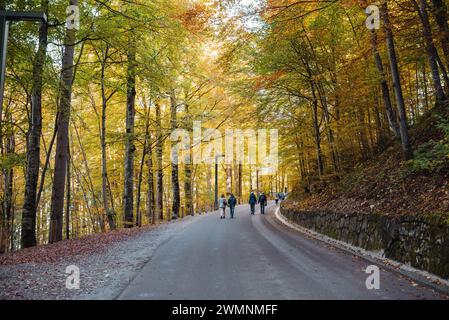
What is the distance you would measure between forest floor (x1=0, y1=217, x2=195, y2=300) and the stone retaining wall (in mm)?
5798

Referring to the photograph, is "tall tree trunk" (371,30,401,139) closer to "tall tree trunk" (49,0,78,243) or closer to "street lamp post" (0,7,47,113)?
"street lamp post" (0,7,47,113)

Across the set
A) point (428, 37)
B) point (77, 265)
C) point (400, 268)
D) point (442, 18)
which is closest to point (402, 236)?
point (400, 268)

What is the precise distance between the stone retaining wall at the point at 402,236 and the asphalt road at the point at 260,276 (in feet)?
1.99

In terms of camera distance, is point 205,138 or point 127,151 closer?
point 127,151

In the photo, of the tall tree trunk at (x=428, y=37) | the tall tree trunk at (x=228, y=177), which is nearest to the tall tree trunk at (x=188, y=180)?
the tall tree trunk at (x=428, y=37)

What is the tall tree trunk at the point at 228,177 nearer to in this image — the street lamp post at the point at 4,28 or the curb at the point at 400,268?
the curb at the point at 400,268

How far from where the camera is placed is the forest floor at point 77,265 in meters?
5.90

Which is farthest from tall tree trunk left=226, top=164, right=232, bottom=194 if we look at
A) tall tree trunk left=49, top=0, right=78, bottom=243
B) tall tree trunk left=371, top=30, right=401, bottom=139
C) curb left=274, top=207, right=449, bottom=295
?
curb left=274, top=207, right=449, bottom=295

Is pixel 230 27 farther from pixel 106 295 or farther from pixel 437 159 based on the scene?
pixel 106 295

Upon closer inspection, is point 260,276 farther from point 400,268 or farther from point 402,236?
point 402,236

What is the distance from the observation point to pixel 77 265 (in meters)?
8.15
